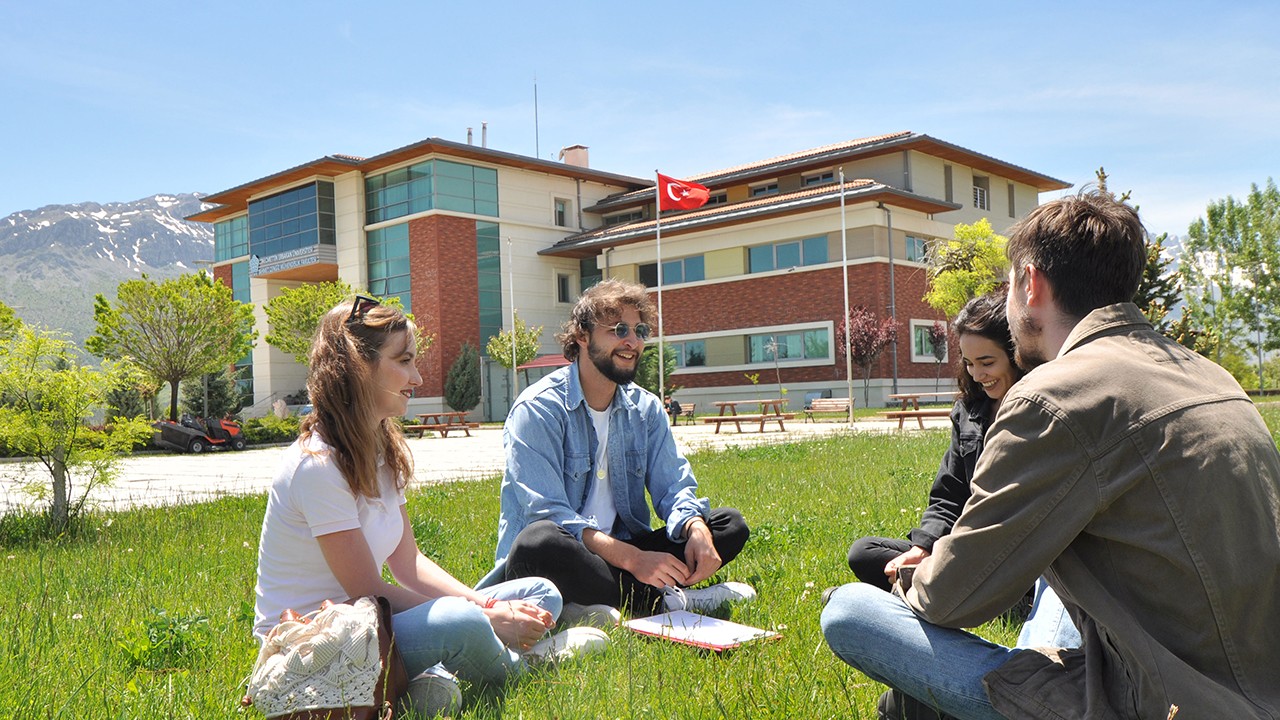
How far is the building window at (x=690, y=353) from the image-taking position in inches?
1715

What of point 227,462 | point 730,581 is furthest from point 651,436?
point 227,462

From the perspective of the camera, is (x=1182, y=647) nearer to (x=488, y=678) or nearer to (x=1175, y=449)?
(x=1175, y=449)

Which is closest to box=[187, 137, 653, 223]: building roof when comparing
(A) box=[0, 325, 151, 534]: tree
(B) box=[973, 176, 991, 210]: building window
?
(B) box=[973, 176, 991, 210]: building window

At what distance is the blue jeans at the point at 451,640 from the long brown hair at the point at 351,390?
441 millimetres

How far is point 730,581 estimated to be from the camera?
522 centimetres

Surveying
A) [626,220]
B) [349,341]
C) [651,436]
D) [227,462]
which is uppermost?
[626,220]

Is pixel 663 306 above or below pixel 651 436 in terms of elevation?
above

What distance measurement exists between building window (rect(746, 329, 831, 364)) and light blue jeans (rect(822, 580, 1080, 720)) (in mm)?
36763

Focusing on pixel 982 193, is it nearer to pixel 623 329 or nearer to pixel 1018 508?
pixel 623 329

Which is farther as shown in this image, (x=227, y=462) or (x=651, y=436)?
(x=227, y=462)

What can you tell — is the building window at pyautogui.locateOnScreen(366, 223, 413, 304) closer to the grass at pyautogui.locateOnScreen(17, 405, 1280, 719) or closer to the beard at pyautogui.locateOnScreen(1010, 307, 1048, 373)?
the grass at pyautogui.locateOnScreen(17, 405, 1280, 719)

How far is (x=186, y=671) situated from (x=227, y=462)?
18618 mm

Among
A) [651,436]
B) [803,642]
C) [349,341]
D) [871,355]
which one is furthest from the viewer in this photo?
[871,355]

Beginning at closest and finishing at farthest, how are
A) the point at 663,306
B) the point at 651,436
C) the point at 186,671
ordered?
the point at 186,671, the point at 651,436, the point at 663,306
